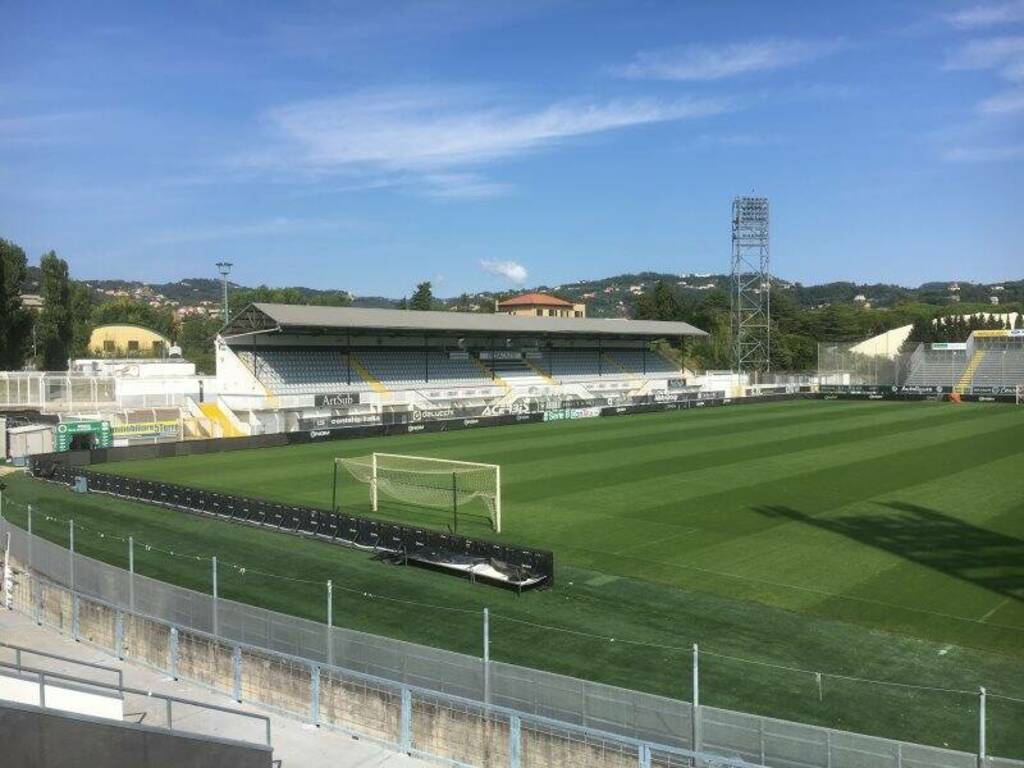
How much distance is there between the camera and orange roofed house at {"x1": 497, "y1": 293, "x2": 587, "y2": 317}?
159 meters

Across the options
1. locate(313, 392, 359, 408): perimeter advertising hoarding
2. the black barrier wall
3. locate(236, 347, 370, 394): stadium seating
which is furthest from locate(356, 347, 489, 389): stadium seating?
the black barrier wall

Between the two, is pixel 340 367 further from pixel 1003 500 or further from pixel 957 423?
pixel 1003 500

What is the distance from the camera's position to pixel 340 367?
5828 centimetres

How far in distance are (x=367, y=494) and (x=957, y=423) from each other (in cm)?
3688

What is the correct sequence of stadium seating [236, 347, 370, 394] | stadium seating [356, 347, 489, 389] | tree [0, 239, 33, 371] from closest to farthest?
stadium seating [236, 347, 370, 394]
stadium seating [356, 347, 489, 389]
tree [0, 239, 33, 371]

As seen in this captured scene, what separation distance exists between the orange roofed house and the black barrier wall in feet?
422

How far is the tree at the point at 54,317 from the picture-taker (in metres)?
74.6

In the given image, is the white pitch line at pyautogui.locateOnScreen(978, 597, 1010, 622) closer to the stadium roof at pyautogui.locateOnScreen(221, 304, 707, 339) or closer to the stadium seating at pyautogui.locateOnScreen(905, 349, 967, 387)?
the stadium roof at pyautogui.locateOnScreen(221, 304, 707, 339)

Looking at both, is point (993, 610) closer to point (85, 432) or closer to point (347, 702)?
point (347, 702)

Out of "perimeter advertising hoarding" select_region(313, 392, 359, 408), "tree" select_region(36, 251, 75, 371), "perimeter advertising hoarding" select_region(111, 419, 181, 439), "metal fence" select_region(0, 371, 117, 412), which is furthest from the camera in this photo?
"tree" select_region(36, 251, 75, 371)

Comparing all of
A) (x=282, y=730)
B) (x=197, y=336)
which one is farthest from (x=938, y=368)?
(x=197, y=336)

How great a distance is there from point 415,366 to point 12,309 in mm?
29313

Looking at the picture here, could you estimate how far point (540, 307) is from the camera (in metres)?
159

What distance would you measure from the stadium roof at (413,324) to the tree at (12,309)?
→ 2071cm
